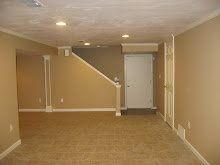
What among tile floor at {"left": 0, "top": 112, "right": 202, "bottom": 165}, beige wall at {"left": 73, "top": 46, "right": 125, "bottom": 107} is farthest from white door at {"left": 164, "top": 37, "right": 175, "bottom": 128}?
beige wall at {"left": 73, "top": 46, "right": 125, "bottom": 107}

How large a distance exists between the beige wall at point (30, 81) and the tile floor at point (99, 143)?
3.95ft

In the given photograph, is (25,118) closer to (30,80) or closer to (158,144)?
(30,80)

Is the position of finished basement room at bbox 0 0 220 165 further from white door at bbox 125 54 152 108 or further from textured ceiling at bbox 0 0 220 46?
white door at bbox 125 54 152 108

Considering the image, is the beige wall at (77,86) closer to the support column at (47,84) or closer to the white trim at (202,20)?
the support column at (47,84)

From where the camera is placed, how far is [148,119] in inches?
238

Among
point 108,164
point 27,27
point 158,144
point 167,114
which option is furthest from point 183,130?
point 27,27

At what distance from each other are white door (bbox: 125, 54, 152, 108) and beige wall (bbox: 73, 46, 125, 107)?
0.23m

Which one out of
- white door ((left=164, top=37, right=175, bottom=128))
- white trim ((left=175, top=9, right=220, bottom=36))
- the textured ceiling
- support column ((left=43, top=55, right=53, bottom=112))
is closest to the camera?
the textured ceiling

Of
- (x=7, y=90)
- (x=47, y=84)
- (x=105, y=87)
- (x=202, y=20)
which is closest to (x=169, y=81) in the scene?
(x=202, y=20)

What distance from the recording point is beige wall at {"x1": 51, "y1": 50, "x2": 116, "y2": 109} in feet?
23.8

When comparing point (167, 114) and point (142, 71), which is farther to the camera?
point (142, 71)

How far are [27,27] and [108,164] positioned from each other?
9.14 ft

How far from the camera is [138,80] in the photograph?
7.97 m

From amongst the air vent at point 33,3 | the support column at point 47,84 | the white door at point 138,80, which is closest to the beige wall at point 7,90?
the air vent at point 33,3
